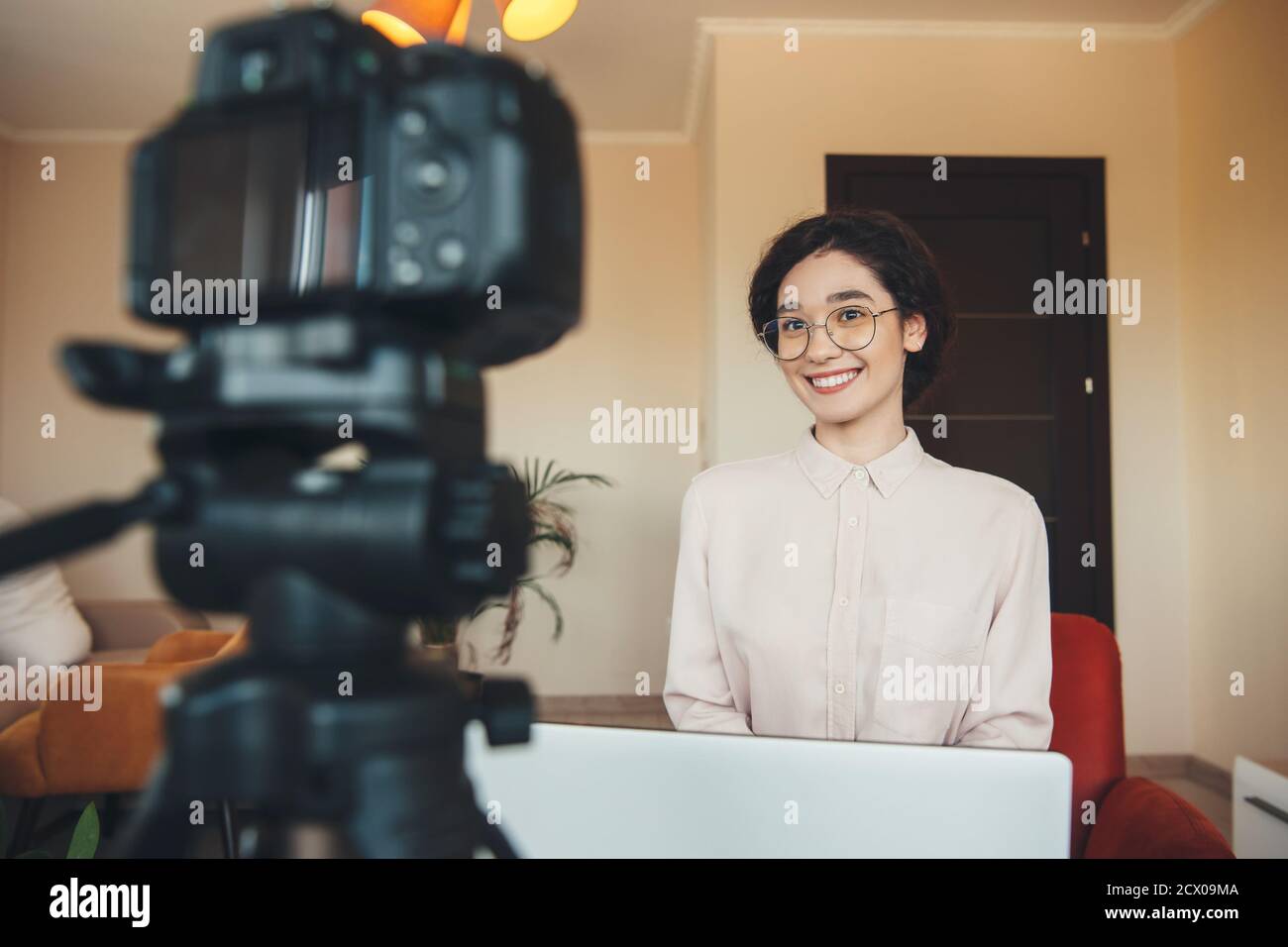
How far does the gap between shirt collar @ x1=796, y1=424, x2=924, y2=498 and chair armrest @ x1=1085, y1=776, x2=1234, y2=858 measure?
0.53 m

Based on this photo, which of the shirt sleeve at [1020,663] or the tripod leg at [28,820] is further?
the tripod leg at [28,820]

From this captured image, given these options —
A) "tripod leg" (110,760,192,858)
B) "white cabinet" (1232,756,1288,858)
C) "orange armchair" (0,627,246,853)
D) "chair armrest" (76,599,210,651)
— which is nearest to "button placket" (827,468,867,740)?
"white cabinet" (1232,756,1288,858)

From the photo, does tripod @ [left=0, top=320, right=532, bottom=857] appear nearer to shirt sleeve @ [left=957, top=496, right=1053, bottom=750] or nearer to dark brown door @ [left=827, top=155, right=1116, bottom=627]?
shirt sleeve @ [left=957, top=496, right=1053, bottom=750]

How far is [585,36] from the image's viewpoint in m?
3.83

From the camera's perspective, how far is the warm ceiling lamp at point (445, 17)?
2232 millimetres

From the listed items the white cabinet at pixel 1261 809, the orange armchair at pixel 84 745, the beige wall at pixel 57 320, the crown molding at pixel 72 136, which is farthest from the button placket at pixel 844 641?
the crown molding at pixel 72 136

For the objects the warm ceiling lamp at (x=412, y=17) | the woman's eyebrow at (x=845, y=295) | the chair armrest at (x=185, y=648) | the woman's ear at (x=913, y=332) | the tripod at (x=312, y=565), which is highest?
the warm ceiling lamp at (x=412, y=17)

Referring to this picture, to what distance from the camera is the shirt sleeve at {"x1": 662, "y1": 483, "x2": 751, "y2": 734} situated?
4.28 ft

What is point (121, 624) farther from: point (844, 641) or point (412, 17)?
point (844, 641)

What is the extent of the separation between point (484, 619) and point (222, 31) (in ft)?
15.4

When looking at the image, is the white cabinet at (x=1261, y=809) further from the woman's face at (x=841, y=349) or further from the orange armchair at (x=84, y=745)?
the orange armchair at (x=84, y=745)

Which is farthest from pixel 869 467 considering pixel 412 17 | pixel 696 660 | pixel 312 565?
pixel 412 17

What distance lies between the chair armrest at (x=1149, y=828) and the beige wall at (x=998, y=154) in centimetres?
252
